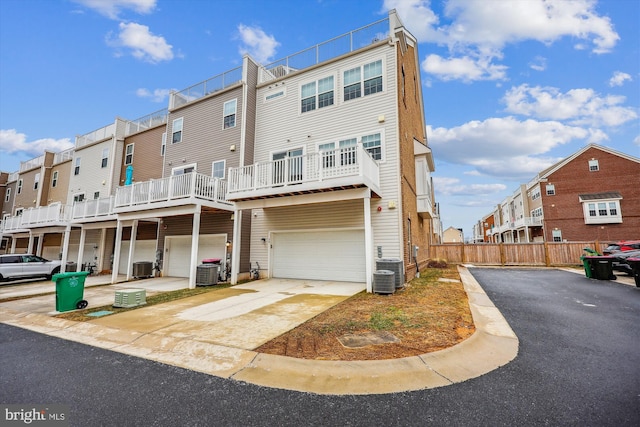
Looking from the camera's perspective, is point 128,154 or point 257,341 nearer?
point 257,341

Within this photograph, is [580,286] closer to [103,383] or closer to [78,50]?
[103,383]

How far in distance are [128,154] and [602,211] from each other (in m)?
45.4

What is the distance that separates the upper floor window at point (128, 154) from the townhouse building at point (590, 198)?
42.3 m

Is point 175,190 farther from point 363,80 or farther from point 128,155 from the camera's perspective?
point 128,155

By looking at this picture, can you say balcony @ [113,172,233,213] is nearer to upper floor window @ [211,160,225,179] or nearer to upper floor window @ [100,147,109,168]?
upper floor window @ [211,160,225,179]

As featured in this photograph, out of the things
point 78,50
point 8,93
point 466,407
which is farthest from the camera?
point 8,93

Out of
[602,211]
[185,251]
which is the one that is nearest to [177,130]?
[185,251]

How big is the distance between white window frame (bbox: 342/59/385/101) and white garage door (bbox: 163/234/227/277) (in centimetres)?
970

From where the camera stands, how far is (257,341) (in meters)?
4.57

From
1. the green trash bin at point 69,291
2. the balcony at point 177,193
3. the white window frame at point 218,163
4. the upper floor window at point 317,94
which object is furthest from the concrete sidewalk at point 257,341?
the upper floor window at point 317,94

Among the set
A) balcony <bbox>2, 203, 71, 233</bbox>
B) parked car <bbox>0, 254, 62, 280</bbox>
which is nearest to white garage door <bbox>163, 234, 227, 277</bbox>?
parked car <bbox>0, 254, 62, 280</bbox>

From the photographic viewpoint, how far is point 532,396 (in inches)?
114

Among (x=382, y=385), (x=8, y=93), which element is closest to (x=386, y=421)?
(x=382, y=385)

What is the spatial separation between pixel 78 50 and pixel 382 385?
23.2 m
